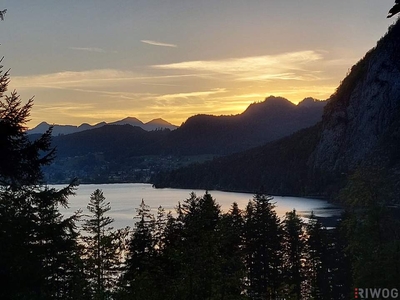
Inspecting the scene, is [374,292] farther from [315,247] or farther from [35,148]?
[315,247]

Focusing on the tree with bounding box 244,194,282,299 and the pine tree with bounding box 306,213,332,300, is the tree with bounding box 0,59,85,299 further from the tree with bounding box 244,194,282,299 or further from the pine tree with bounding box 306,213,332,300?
the pine tree with bounding box 306,213,332,300

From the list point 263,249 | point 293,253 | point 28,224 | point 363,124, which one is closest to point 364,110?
point 363,124

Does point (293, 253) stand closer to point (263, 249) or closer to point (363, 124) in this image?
point (263, 249)

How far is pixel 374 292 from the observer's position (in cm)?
2003

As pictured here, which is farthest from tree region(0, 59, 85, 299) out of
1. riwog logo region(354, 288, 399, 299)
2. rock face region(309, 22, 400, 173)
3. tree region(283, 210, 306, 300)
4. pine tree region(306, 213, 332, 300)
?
rock face region(309, 22, 400, 173)

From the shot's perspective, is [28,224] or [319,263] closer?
[28,224]

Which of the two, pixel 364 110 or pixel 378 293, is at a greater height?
pixel 364 110

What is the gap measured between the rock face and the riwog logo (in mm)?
130519

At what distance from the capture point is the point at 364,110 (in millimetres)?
163500

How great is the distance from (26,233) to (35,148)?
7615 millimetres

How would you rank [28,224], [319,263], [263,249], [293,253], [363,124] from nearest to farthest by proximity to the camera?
[28,224], [263,249], [293,253], [319,263], [363,124]

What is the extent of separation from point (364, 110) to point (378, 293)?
153 meters

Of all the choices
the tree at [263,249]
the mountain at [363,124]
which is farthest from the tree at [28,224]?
the mountain at [363,124]

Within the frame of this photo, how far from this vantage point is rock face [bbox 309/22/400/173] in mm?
153125
